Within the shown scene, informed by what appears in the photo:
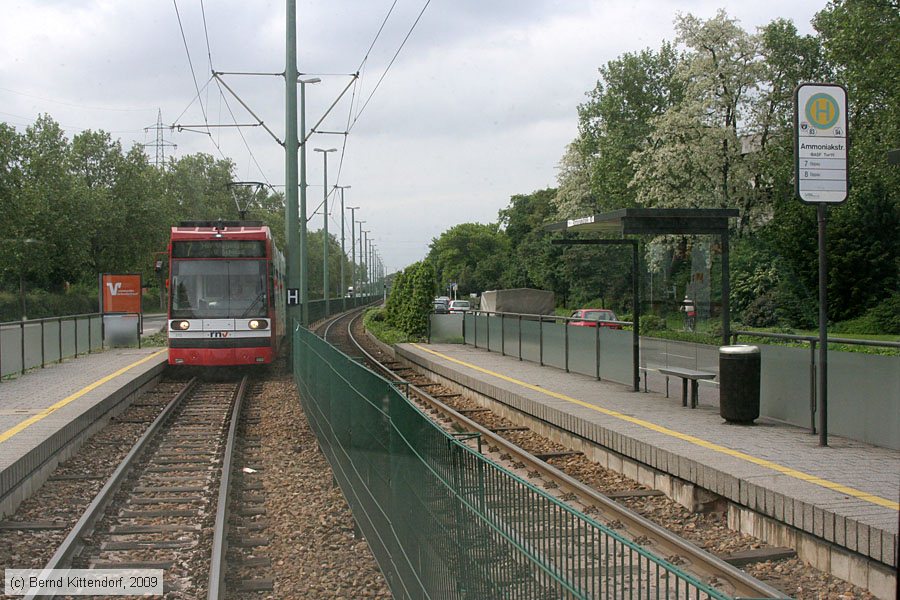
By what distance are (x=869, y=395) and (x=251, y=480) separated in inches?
256

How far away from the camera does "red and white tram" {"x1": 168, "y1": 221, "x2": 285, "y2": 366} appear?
19719mm

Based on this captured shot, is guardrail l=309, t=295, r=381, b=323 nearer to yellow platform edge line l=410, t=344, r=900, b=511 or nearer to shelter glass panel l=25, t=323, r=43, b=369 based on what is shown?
shelter glass panel l=25, t=323, r=43, b=369

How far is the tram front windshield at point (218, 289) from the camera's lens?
19.8m

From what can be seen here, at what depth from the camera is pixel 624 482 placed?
950 centimetres

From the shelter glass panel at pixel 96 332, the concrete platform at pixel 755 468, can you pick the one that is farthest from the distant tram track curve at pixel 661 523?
the shelter glass panel at pixel 96 332

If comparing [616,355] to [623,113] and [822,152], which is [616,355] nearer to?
[822,152]

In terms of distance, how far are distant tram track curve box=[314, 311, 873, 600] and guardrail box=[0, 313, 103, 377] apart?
8977 millimetres

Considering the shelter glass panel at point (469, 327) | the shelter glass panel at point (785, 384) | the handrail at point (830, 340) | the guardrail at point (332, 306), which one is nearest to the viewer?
the handrail at point (830, 340)

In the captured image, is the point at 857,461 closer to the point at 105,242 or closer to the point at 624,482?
the point at 624,482

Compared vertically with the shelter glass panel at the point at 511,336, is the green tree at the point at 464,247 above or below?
above

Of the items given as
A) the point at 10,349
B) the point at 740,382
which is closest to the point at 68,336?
the point at 10,349

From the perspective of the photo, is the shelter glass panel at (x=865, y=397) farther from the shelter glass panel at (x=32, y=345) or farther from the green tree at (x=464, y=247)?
the green tree at (x=464, y=247)

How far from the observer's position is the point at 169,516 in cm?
839

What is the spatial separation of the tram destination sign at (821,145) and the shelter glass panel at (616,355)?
577 centimetres
